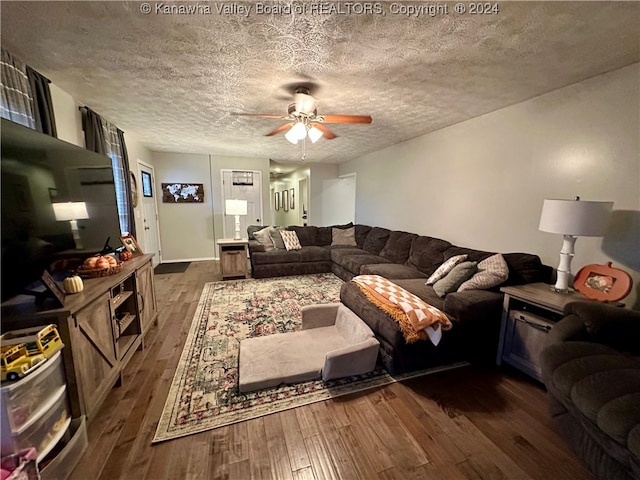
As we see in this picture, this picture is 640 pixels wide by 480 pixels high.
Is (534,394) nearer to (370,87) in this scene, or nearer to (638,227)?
(638,227)

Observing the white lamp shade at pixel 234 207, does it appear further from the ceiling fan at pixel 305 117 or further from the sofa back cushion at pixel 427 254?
the sofa back cushion at pixel 427 254

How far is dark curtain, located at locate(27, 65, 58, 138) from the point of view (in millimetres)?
1951

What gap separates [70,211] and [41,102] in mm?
1025

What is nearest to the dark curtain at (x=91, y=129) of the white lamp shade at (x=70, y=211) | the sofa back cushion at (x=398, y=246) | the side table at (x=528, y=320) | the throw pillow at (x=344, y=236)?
the white lamp shade at (x=70, y=211)

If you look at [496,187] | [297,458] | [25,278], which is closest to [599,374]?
[297,458]

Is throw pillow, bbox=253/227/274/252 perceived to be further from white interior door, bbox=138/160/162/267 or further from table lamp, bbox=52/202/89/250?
table lamp, bbox=52/202/89/250

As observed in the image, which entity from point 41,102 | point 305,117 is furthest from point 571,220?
point 41,102

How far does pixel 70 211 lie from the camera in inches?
69.8

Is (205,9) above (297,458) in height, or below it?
above

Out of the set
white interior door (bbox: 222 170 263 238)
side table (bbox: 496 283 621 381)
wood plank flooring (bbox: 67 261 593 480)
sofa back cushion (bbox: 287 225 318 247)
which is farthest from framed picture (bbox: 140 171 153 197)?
side table (bbox: 496 283 621 381)

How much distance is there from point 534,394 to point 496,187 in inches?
81.2

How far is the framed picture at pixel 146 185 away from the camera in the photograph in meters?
4.85

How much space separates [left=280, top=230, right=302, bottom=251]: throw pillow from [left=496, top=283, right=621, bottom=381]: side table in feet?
11.4

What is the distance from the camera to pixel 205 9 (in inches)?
54.3
